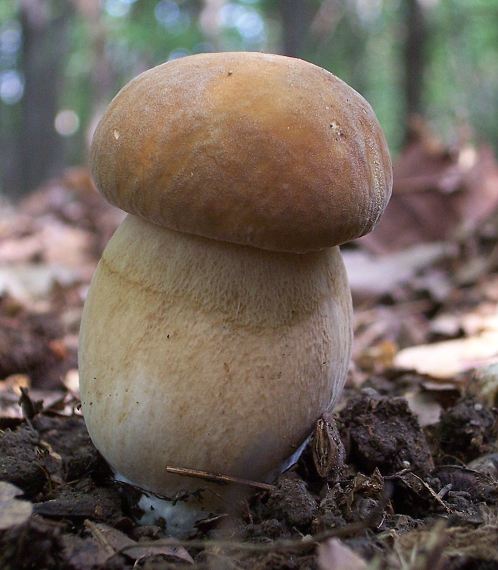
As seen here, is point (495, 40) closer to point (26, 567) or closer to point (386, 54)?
point (386, 54)

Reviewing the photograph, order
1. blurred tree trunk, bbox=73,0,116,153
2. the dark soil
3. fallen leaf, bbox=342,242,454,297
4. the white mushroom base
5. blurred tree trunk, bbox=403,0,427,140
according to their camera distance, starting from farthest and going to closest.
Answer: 1. blurred tree trunk, bbox=73,0,116,153
2. blurred tree trunk, bbox=403,0,427,140
3. fallen leaf, bbox=342,242,454,297
4. the white mushroom base
5. the dark soil

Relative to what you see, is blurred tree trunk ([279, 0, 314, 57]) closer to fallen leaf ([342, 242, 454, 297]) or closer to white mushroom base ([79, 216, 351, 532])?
fallen leaf ([342, 242, 454, 297])

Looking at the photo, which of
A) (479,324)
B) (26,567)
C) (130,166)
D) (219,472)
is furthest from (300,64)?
(479,324)

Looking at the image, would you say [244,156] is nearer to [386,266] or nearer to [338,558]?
[338,558]

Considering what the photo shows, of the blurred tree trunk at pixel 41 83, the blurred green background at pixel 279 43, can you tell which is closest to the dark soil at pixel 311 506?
the blurred green background at pixel 279 43

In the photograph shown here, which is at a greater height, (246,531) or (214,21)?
(214,21)

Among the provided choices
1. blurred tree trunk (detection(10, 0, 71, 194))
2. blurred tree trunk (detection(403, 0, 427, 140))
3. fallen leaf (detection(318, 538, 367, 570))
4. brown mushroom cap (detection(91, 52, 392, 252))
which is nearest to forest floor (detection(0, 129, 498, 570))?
fallen leaf (detection(318, 538, 367, 570))

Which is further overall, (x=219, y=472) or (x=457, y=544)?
→ (x=219, y=472)
